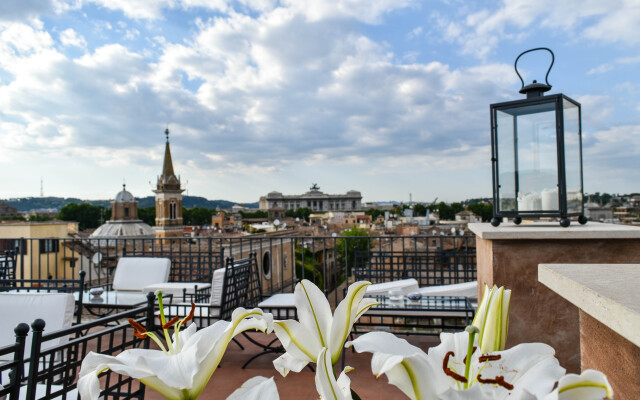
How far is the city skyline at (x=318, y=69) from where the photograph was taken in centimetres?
353

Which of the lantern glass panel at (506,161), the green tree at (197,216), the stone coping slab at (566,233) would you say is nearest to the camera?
the stone coping slab at (566,233)

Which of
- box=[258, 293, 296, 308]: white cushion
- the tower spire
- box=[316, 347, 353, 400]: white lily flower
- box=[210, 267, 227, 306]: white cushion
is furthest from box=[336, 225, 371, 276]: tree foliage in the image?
the tower spire

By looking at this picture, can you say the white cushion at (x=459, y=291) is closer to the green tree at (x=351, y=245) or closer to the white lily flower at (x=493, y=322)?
the green tree at (x=351, y=245)

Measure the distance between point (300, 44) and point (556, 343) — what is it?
21.6 feet

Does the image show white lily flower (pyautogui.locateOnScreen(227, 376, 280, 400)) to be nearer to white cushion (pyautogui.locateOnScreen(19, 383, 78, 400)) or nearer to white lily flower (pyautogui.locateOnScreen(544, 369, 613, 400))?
white lily flower (pyautogui.locateOnScreen(544, 369, 613, 400))

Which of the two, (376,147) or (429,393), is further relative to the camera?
(376,147)

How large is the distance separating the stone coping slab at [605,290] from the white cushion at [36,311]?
7.01ft

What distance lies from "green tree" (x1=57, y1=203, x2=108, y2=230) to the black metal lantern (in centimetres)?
7869

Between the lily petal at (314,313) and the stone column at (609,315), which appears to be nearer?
the lily petal at (314,313)

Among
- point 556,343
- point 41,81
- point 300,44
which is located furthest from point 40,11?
point 556,343

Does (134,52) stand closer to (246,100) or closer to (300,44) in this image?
(300,44)

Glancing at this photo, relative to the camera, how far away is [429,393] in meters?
0.37

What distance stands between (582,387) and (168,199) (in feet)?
182

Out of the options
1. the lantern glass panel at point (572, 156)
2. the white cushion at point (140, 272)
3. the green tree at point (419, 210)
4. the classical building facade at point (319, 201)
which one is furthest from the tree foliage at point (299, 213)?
the lantern glass panel at point (572, 156)
